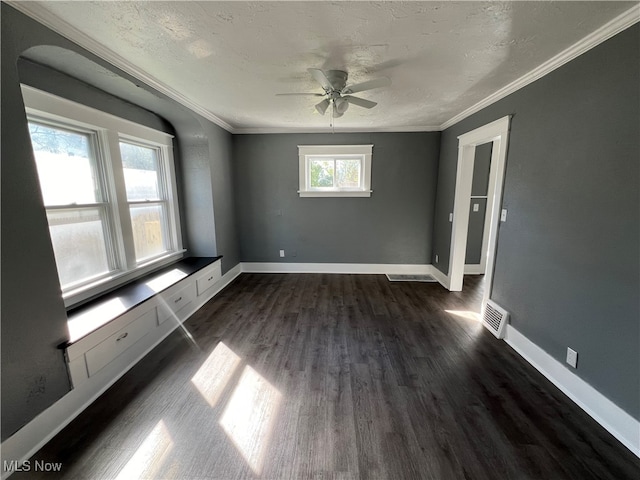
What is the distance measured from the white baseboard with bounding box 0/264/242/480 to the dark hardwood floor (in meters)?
0.06

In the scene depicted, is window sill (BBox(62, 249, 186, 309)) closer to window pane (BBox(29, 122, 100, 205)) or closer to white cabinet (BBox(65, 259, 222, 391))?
white cabinet (BBox(65, 259, 222, 391))

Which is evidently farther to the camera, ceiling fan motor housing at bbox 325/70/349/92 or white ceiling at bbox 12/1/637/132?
ceiling fan motor housing at bbox 325/70/349/92

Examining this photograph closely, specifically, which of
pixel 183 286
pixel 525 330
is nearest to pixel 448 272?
pixel 525 330

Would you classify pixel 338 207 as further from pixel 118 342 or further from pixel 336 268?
pixel 118 342

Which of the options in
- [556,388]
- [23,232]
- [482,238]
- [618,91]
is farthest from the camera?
[482,238]

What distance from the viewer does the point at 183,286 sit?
2.90 m

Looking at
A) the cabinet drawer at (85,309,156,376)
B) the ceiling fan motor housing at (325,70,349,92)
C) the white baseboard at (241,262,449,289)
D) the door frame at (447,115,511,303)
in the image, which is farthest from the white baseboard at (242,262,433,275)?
the ceiling fan motor housing at (325,70,349,92)

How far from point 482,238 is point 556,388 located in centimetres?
299

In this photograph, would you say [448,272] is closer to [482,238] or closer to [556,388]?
[482,238]

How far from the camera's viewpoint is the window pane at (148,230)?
9.42ft

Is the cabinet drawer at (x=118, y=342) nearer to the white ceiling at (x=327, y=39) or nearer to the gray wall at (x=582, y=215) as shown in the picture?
the white ceiling at (x=327, y=39)

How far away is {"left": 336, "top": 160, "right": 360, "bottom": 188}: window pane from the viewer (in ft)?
14.4

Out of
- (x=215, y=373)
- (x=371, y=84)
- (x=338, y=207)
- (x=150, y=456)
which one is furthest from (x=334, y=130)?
(x=150, y=456)

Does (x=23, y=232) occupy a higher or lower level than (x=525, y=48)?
lower
